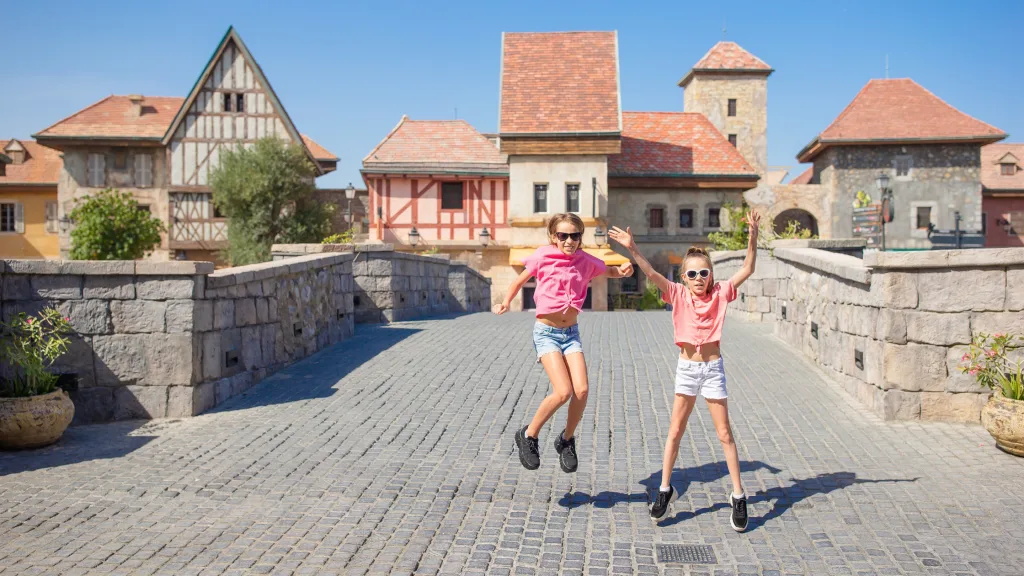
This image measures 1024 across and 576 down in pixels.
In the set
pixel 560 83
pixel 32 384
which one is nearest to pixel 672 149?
pixel 560 83

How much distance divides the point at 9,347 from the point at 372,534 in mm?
4062

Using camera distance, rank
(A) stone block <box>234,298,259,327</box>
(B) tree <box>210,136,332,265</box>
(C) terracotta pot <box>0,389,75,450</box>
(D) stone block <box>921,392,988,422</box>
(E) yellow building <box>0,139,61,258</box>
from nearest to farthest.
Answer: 1. (C) terracotta pot <box>0,389,75,450</box>
2. (D) stone block <box>921,392,988,422</box>
3. (A) stone block <box>234,298,259,327</box>
4. (B) tree <box>210,136,332,265</box>
5. (E) yellow building <box>0,139,61,258</box>

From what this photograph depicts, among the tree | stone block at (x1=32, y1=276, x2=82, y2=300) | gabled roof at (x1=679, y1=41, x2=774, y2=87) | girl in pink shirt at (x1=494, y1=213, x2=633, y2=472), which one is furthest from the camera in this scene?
gabled roof at (x1=679, y1=41, x2=774, y2=87)

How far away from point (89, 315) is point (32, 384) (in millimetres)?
1018

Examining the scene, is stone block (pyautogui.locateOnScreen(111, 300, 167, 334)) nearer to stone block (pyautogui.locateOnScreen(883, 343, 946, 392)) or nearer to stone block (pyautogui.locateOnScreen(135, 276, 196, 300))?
stone block (pyautogui.locateOnScreen(135, 276, 196, 300))

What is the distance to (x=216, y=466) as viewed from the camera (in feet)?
20.4

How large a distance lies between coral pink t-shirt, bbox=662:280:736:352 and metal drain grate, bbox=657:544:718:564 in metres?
1.14

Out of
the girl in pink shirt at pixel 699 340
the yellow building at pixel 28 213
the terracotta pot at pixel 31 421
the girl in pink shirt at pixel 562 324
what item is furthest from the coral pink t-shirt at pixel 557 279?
the yellow building at pixel 28 213

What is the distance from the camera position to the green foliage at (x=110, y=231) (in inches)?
1236

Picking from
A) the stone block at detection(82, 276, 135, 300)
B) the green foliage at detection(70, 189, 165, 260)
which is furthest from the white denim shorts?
the green foliage at detection(70, 189, 165, 260)

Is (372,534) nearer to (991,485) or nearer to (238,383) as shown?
(991,485)

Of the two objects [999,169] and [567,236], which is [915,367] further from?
[999,169]

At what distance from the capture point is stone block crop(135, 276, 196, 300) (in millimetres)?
7945

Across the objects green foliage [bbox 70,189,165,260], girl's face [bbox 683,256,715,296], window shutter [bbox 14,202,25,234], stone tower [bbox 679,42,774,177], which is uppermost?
stone tower [bbox 679,42,774,177]
